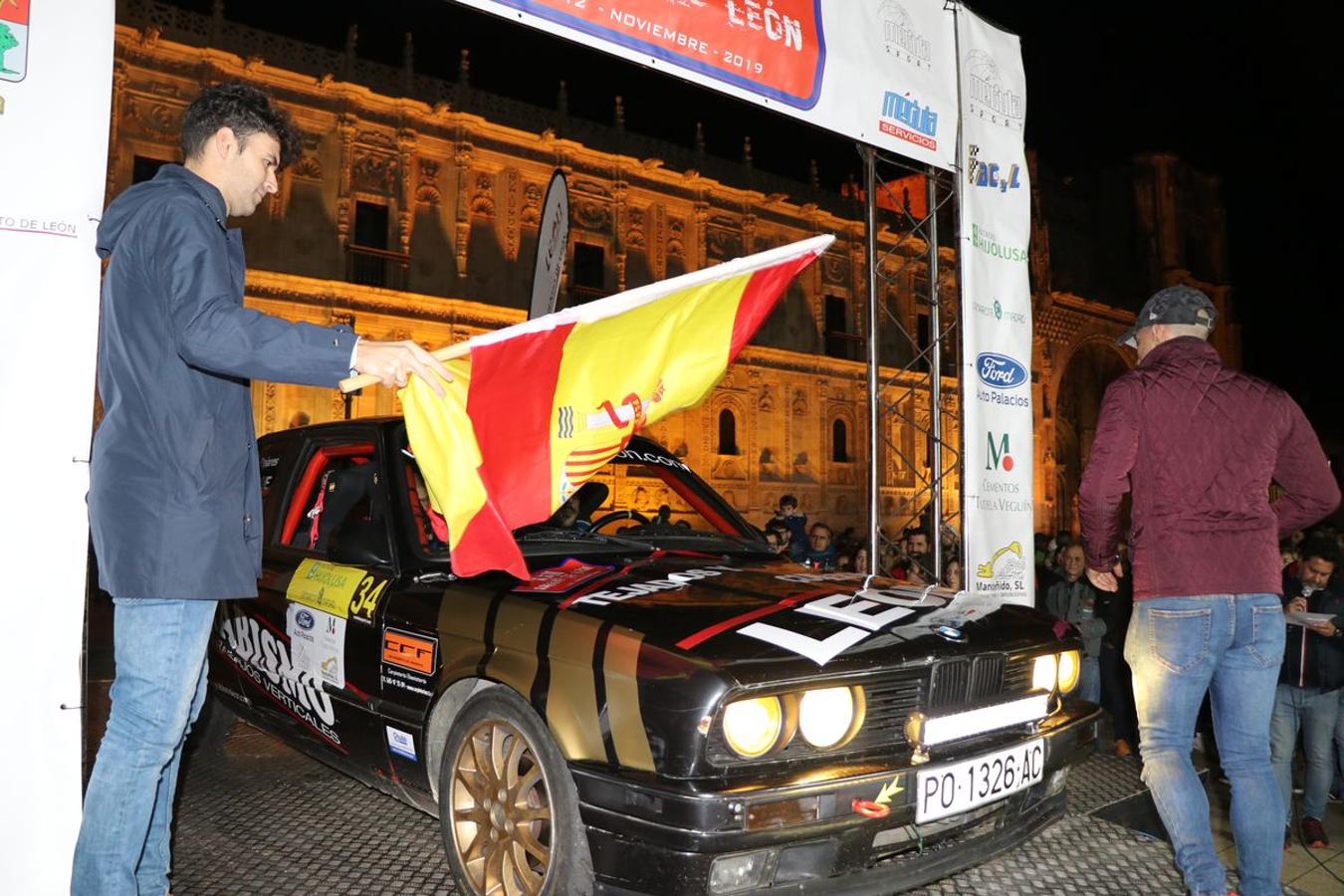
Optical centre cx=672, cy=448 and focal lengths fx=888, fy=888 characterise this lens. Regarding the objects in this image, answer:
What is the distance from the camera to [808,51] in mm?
5156

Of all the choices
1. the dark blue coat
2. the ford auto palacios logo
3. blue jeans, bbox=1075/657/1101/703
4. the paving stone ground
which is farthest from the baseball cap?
blue jeans, bbox=1075/657/1101/703

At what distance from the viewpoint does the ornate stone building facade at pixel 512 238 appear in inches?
826

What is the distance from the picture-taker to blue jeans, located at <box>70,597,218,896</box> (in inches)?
84.0

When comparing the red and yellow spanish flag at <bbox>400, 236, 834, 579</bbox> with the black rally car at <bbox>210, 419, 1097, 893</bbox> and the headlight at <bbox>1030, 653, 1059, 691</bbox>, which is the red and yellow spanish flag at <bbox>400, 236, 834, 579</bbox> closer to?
the black rally car at <bbox>210, 419, 1097, 893</bbox>

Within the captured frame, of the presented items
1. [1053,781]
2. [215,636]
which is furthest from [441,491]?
[215,636]

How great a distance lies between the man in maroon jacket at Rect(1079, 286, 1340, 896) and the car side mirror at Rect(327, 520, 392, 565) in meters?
2.56

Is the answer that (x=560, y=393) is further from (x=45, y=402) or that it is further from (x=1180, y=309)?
(x=1180, y=309)

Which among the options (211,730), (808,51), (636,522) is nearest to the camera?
(636,522)

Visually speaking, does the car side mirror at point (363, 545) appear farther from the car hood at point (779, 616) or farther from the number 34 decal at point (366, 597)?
the car hood at point (779, 616)

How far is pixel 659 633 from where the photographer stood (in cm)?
246

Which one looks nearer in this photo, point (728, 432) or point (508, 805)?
point (508, 805)

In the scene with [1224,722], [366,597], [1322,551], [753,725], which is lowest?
[1224,722]

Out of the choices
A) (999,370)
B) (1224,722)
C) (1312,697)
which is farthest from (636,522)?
(1312,697)

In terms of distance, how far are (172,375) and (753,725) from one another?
5.65ft
